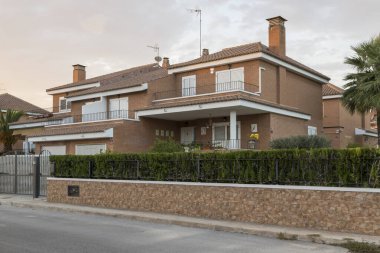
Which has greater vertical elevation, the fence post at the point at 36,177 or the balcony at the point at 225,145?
the balcony at the point at 225,145

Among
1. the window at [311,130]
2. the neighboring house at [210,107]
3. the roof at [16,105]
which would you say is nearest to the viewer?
the neighboring house at [210,107]

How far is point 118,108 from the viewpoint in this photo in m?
32.8

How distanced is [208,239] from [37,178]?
1208 centimetres

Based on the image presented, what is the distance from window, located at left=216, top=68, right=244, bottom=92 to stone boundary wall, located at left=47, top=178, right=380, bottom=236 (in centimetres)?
1322

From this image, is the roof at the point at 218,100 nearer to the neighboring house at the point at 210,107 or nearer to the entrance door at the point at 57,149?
the neighboring house at the point at 210,107

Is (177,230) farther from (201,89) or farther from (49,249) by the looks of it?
(201,89)

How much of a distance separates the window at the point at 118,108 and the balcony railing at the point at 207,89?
2477 millimetres

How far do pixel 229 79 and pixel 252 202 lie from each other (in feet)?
55.0

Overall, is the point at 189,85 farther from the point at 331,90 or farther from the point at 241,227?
the point at 241,227

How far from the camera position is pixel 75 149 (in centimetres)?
3083

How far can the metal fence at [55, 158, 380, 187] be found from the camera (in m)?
11.7

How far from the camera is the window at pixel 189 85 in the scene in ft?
102

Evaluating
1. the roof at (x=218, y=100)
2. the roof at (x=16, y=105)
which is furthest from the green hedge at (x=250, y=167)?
the roof at (x=16, y=105)

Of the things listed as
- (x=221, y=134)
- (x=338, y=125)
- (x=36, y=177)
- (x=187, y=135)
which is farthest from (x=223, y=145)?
(x=338, y=125)
